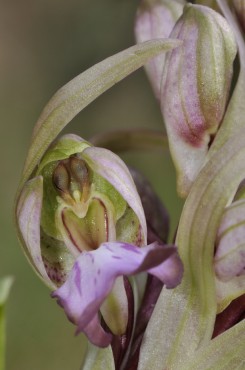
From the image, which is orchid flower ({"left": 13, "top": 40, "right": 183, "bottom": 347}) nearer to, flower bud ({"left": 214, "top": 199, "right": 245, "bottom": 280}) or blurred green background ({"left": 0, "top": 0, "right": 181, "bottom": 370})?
flower bud ({"left": 214, "top": 199, "right": 245, "bottom": 280})

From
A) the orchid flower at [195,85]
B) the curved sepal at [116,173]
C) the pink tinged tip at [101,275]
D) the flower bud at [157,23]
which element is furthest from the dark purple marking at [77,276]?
the flower bud at [157,23]

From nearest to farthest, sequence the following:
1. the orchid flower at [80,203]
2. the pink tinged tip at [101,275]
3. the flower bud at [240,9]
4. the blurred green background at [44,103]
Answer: the pink tinged tip at [101,275]
the orchid flower at [80,203]
the flower bud at [240,9]
the blurred green background at [44,103]

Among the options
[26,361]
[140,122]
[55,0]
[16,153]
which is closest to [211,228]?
[26,361]

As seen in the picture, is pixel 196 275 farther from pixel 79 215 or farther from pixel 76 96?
pixel 76 96

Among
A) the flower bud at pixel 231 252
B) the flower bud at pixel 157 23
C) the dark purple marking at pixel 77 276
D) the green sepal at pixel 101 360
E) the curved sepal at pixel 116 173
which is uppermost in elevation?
the flower bud at pixel 157 23

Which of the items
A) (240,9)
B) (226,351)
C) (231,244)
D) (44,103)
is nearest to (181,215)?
(231,244)

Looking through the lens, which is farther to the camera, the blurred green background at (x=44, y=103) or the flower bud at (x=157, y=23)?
the blurred green background at (x=44, y=103)

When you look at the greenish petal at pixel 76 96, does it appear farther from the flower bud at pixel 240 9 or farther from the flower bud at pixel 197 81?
the flower bud at pixel 240 9

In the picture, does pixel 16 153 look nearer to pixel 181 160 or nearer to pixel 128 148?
pixel 128 148
